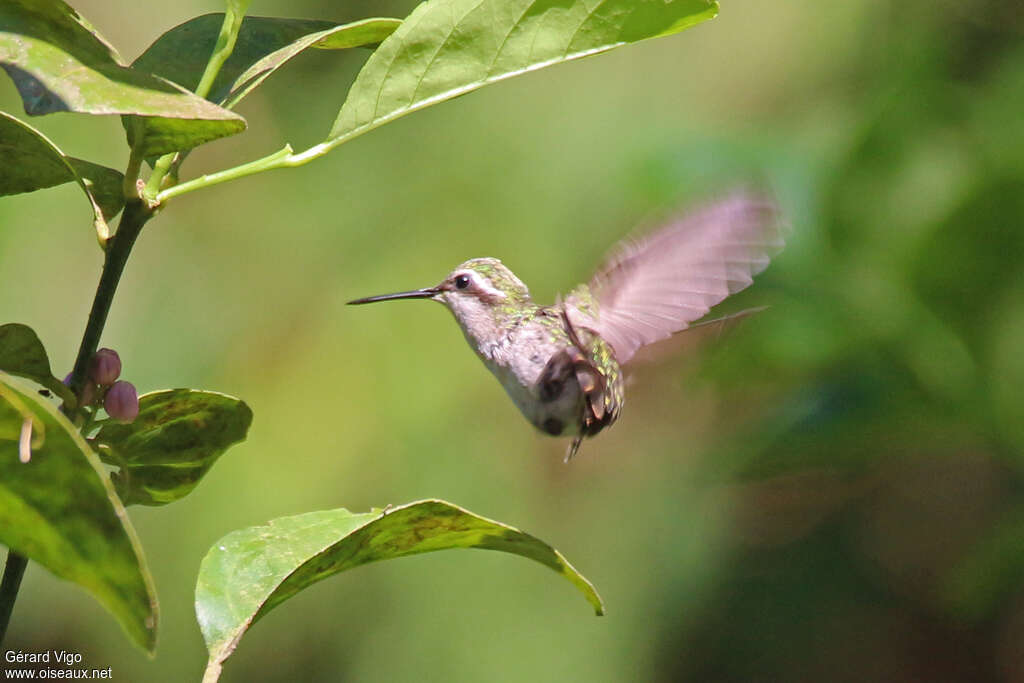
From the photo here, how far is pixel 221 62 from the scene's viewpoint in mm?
1049

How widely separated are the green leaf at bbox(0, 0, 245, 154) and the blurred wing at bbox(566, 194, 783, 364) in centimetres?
83

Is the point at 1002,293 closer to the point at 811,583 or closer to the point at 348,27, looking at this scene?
the point at 811,583

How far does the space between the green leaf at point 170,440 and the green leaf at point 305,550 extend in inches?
3.4

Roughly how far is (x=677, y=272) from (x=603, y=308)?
0.16 metres

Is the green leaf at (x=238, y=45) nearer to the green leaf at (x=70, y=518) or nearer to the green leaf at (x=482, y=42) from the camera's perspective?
the green leaf at (x=482, y=42)

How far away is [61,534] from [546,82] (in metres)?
3.16

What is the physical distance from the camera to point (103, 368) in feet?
3.33

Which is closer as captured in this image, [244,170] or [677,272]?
[244,170]

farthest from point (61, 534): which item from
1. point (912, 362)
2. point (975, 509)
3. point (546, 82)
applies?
point (546, 82)

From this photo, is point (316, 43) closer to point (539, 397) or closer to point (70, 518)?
point (70, 518)

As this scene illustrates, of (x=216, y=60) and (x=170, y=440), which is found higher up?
(x=216, y=60)

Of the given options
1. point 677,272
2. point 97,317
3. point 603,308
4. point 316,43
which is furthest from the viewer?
point 603,308

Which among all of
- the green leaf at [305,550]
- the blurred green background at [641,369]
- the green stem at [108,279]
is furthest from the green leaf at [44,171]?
the blurred green background at [641,369]

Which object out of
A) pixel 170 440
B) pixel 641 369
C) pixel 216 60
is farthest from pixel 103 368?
pixel 641 369
